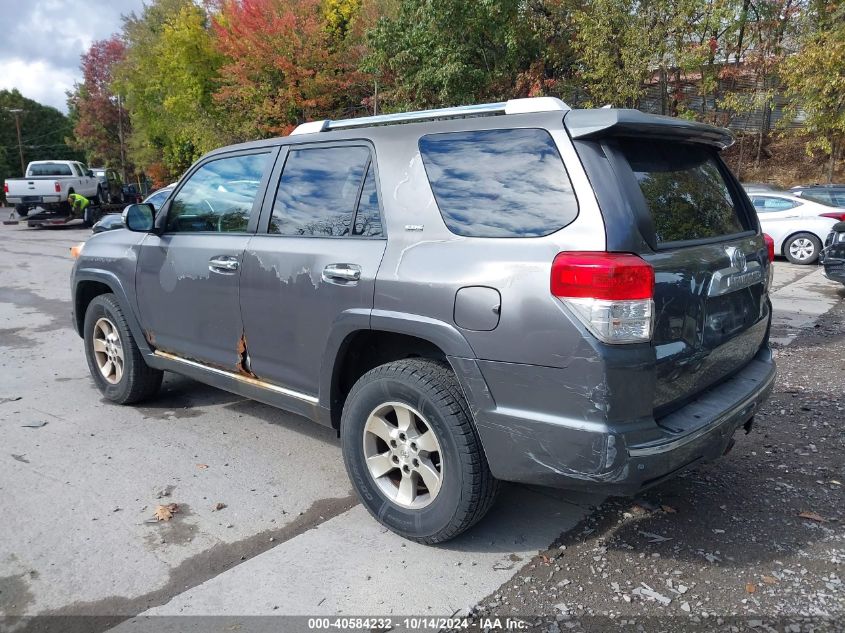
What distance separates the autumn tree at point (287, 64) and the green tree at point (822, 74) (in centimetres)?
1404

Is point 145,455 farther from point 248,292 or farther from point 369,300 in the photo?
point 369,300

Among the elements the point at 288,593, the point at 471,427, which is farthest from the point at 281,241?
the point at 288,593

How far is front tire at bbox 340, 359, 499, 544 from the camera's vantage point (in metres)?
2.89

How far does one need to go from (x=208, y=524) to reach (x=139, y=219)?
85.7 inches

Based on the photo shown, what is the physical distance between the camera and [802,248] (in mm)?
13625

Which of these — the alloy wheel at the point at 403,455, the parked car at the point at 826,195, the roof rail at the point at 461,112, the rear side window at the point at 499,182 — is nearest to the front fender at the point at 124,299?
the roof rail at the point at 461,112

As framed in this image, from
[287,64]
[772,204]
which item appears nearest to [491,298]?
[772,204]

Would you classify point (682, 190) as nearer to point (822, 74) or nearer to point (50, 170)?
point (822, 74)

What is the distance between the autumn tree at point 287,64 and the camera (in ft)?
73.7

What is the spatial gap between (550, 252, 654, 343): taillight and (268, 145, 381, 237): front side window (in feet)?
3.75

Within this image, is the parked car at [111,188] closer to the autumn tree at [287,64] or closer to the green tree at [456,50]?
the autumn tree at [287,64]

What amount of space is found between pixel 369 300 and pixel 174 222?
203cm

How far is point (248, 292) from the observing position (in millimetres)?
3795

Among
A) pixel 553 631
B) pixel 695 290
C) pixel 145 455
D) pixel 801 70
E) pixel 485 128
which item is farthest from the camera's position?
pixel 801 70
